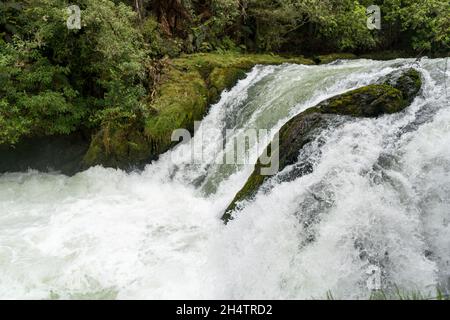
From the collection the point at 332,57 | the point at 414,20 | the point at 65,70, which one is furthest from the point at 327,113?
the point at 414,20

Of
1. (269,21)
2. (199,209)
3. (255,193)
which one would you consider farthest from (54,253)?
(269,21)

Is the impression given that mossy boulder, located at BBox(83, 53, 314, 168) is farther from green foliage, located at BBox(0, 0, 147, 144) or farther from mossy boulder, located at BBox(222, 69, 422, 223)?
mossy boulder, located at BBox(222, 69, 422, 223)

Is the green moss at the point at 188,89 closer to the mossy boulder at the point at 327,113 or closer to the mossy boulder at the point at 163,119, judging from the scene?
the mossy boulder at the point at 163,119

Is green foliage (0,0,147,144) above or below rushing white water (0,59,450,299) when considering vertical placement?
above

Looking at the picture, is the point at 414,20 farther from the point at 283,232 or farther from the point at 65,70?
the point at 283,232

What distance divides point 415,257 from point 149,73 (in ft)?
25.3

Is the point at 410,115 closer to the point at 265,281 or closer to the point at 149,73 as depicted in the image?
the point at 265,281

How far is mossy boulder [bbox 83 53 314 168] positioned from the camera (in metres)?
9.03

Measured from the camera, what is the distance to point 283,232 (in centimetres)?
495

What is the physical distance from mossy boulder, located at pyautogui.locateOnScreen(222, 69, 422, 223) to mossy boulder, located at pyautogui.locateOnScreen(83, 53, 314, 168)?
3.18 metres

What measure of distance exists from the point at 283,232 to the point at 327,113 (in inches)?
82.9

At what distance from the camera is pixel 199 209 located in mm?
7367

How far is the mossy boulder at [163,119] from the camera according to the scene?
9.03 metres

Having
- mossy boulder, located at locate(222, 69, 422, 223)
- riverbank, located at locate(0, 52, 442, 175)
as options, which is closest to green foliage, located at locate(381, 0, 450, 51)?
riverbank, located at locate(0, 52, 442, 175)
